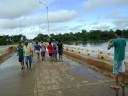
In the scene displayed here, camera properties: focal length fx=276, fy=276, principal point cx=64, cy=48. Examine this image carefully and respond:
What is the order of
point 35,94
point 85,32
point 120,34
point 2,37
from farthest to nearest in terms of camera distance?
1. point 85,32
2. point 2,37
3. point 35,94
4. point 120,34

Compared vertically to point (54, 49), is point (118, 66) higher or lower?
higher

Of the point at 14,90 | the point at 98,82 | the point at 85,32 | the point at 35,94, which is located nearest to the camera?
the point at 35,94

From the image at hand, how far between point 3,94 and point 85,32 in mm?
180113

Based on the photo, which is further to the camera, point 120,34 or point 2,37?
point 2,37

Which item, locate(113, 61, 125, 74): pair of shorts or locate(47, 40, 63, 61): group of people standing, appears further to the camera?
locate(47, 40, 63, 61): group of people standing

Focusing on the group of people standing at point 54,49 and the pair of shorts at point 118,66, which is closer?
the pair of shorts at point 118,66

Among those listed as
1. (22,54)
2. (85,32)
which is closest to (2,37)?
(85,32)

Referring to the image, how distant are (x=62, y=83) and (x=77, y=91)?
1760mm

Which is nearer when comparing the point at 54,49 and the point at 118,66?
the point at 118,66

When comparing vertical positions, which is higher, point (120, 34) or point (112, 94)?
point (120, 34)

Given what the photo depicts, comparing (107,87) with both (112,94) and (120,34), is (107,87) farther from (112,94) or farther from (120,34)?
(120,34)

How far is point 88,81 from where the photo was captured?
37.5 ft

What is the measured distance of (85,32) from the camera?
188625 millimetres

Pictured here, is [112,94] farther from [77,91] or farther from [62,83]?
[62,83]
